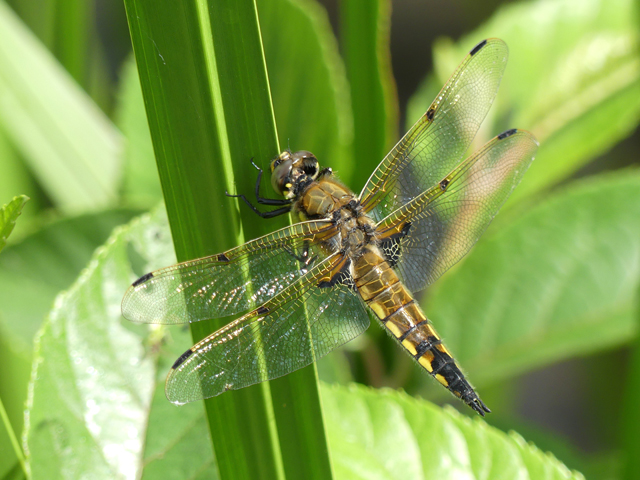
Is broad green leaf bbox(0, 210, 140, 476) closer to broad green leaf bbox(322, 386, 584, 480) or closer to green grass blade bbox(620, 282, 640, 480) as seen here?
broad green leaf bbox(322, 386, 584, 480)

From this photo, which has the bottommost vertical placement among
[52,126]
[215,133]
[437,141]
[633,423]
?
[633,423]

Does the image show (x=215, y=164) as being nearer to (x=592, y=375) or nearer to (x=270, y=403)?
(x=270, y=403)

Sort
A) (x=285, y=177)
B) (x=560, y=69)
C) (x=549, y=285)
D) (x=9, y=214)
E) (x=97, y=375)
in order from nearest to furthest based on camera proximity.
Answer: (x=9, y=214), (x=97, y=375), (x=285, y=177), (x=549, y=285), (x=560, y=69)

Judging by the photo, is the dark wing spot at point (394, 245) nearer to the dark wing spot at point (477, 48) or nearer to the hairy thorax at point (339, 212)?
the hairy thorax at point (339, 212)

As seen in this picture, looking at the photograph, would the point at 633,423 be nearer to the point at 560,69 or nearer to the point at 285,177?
the point at 285,177

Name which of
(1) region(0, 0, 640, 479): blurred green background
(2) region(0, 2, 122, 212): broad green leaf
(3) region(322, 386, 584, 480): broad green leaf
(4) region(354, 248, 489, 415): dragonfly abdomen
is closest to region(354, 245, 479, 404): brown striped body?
(4) region(354, 248, 489, 415): dragonfly abdomen

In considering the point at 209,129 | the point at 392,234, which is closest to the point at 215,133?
the point at 209,129

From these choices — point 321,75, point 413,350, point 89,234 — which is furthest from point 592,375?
point 89,234
